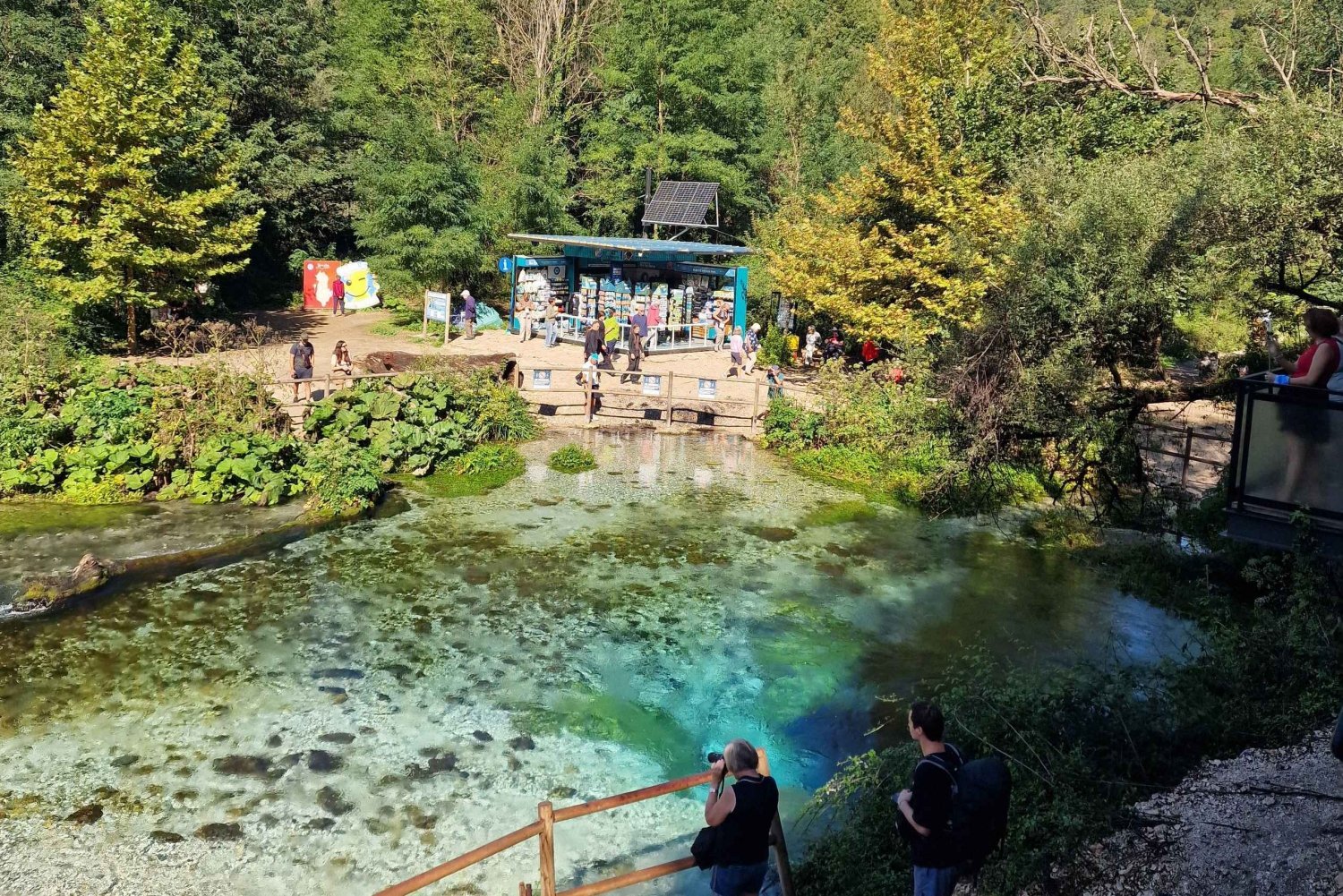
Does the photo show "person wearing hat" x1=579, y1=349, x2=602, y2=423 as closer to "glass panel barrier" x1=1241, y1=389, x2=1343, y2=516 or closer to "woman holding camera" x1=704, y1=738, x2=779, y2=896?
"glass panel barrier" x1=1241, y1=389, x2=1343, y2=516

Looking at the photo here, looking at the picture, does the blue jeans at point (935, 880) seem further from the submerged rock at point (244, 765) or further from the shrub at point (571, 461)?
the shrub at point (571, 461)

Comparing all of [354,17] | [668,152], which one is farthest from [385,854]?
[354,17]

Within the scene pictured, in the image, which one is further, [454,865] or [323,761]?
[323,761]

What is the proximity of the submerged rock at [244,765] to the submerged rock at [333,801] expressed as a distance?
0.69 meters

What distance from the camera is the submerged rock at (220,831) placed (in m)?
8.63

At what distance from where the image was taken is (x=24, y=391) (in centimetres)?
1756

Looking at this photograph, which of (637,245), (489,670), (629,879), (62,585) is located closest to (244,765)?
(489,670)

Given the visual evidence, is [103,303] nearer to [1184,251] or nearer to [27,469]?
[27,469]

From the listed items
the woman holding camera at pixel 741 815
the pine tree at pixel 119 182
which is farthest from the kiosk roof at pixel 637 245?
the woman holding camera at pixel 741 815

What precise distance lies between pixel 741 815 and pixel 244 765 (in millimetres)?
6175

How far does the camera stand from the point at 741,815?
5637 mm

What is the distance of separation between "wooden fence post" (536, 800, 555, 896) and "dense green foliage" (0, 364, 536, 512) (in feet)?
39.9

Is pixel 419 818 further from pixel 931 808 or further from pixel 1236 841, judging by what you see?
pixel 1236 841

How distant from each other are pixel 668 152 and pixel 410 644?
30.6 m
